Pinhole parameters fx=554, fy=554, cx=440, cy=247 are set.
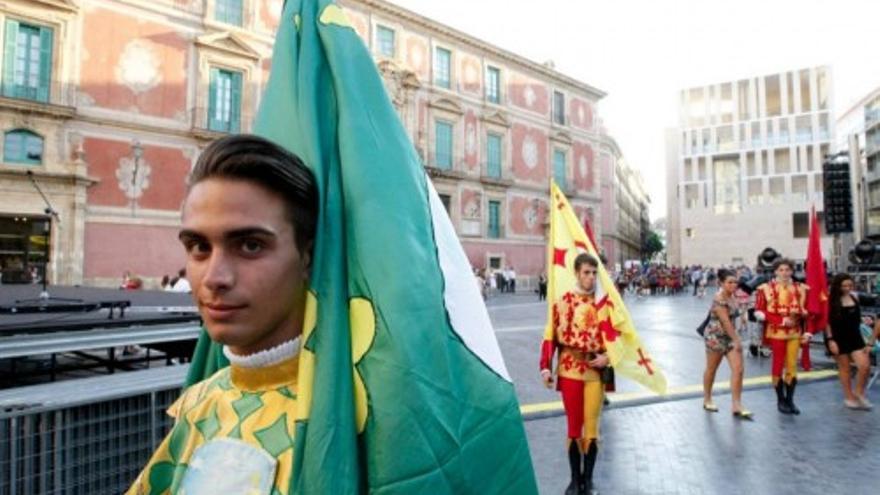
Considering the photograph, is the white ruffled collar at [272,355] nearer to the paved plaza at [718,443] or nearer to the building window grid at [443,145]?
the paved plaza at [718,443]

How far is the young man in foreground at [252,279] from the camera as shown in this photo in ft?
3.27

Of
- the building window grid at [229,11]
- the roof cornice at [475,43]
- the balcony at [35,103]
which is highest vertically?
the roof cornice at [475,43]

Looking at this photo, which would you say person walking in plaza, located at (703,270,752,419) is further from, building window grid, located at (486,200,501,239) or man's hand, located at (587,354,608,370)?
building window grid, located at (486,200,501,239)

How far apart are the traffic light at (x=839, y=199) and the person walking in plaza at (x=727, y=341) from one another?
837cm

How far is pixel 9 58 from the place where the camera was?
18.2 meters

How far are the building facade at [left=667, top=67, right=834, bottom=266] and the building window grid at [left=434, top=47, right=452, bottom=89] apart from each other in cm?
3591

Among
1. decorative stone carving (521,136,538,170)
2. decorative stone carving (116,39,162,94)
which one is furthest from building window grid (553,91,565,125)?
decorative stone carving (116,39,162,94)

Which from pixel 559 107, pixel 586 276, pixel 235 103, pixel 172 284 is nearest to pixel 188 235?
pixel 586 276

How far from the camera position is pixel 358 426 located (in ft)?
3.08

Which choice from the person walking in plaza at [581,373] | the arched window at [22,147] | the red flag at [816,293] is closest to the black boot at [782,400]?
the red flag at [816,293]

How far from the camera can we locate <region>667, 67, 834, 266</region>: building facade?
51.9 meters

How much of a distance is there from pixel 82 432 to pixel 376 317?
1.87 metres

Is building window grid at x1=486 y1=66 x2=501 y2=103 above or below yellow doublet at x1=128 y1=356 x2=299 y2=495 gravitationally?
above

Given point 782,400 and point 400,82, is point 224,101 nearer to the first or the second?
point 400,82
